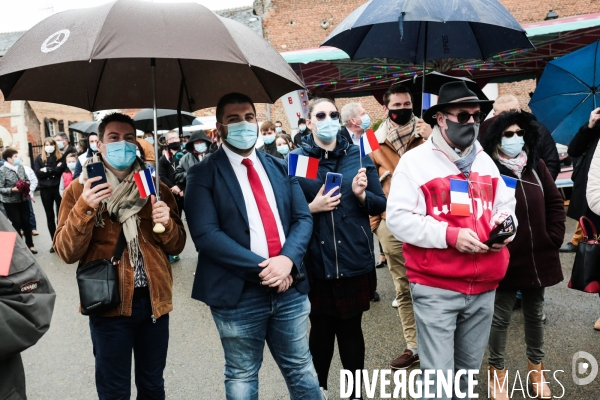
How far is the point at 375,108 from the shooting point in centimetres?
2423

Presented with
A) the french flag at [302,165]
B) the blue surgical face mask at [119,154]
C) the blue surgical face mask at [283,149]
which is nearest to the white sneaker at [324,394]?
the french flag at [302,165]

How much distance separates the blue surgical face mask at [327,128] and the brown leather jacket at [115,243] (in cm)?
105

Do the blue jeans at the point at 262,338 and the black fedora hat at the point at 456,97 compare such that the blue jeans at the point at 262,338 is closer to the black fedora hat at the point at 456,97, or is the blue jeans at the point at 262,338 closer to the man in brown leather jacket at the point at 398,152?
the black fedora hat at the point at 456,97

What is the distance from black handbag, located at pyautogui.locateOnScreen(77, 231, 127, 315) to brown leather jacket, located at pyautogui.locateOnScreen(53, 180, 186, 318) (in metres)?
0.06

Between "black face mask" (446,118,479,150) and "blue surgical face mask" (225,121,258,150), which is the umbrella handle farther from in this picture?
"black face mask" (446,118,479,150)

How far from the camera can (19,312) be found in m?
1.68

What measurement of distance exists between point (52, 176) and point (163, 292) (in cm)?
761

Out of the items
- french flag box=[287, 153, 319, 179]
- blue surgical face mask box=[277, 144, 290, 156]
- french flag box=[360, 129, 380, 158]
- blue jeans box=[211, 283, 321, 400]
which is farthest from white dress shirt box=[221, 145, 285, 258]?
blue surgical face mask box=[277, 144, 290, 156]

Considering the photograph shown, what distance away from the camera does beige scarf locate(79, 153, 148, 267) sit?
2.58 metres

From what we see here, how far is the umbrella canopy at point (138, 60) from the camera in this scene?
214 cm

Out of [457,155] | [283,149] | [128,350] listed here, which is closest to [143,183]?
[128,350]

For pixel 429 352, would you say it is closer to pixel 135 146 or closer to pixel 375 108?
pixel 135 146

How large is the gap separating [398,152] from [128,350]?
243cm

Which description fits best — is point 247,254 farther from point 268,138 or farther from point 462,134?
point 268,138
